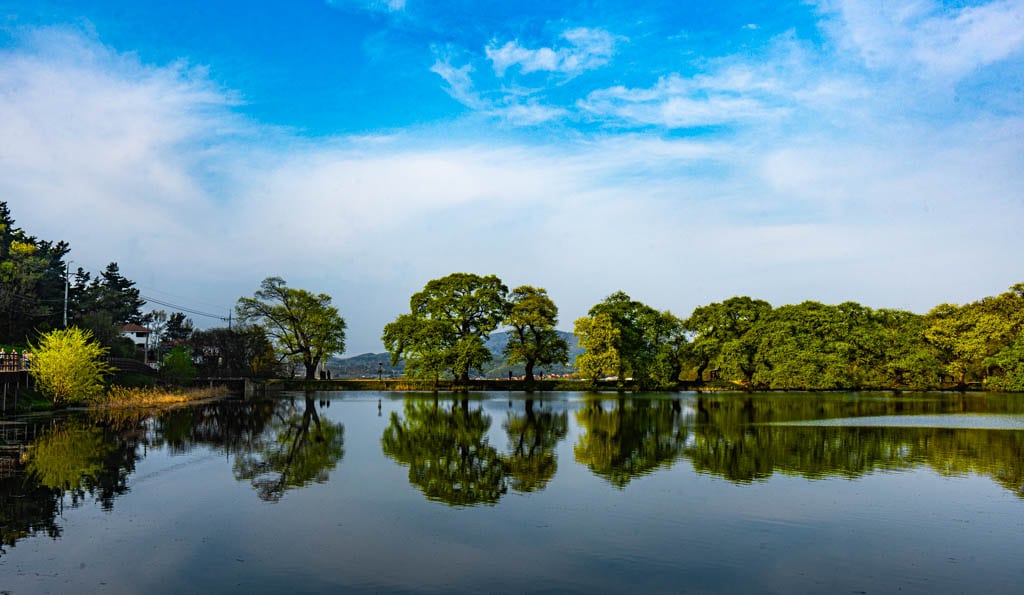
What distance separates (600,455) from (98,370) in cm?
3854

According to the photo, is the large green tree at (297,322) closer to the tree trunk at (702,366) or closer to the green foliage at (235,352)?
the green foliage at (235,352)

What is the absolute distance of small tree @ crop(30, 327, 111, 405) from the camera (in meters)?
41.7

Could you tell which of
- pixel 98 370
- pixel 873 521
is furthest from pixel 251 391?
pixel 873 521

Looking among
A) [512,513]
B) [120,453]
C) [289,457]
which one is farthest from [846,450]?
[120,453]

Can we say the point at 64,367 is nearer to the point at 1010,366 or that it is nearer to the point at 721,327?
the point at 721,327

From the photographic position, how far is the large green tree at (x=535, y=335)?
7875 cm

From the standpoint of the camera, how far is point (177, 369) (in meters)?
72.2

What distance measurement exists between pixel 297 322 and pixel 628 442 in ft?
224

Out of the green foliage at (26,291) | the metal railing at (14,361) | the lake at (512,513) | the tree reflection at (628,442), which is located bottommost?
the tree reflection at (628,442)

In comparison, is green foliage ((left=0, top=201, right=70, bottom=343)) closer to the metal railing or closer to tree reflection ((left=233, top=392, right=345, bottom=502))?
Result: the metal railing

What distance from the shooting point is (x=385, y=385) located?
8931 cm

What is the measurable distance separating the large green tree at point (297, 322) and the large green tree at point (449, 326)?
10691 millimetres

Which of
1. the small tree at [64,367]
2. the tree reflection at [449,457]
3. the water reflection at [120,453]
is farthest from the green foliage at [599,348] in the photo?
the small tree at [64,367]

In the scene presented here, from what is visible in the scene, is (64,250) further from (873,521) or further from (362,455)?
(873,521)
